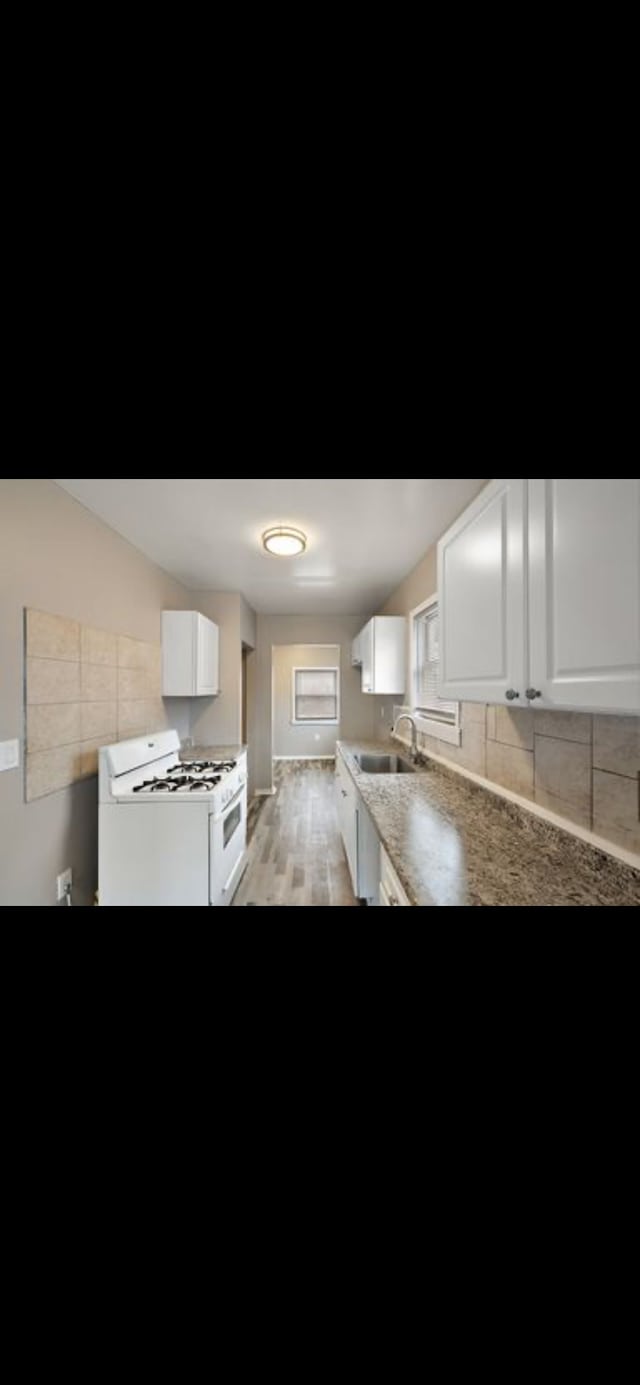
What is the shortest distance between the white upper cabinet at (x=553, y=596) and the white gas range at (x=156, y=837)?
5.02 ft

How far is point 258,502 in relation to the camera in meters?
2.18

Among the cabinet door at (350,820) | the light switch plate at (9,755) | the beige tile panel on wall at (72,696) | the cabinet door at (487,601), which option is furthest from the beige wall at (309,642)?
the light switch plate at (9,755)

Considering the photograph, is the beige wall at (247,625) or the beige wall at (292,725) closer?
the beige wall at (247,625)

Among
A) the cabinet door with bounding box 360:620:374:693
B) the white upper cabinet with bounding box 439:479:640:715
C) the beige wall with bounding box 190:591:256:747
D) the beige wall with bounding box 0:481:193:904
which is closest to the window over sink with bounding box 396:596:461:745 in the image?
the cabinet door with bounding box 360:620:374:693

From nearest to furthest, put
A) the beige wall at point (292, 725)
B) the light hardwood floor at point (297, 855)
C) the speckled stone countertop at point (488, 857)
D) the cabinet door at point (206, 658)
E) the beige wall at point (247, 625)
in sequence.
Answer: the speckled stone countertop at point (488, 857) → the light hardwood floor at point (297, 855) → the cabinet door at point (206, 658) → the beige wall at point (247, 625) → the beige wall at point (292, 725)

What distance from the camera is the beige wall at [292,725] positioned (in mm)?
7590

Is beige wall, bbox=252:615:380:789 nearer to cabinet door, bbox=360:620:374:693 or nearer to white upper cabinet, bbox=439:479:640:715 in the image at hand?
cabinet door, bbox=360:620:374:693

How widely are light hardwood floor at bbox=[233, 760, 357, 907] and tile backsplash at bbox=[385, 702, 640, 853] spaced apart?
1.40 m

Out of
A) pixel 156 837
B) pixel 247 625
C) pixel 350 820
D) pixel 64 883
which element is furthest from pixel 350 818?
pixel 247 625

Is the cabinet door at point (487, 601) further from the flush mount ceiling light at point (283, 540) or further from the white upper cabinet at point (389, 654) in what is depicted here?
the white upper cabinet at point (389, 654)

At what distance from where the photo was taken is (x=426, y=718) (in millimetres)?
3090

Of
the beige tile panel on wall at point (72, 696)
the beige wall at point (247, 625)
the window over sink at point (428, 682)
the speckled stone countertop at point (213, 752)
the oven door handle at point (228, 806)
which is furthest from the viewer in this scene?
the beige wall at point (247, 625)

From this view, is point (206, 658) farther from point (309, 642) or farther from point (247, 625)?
point (309, 642)
